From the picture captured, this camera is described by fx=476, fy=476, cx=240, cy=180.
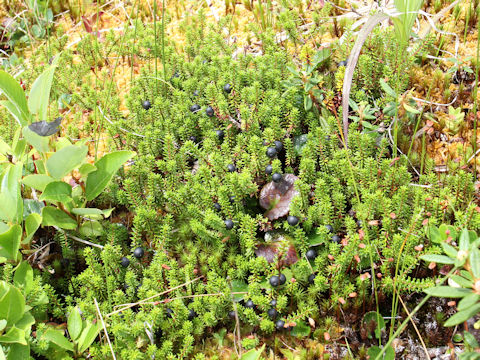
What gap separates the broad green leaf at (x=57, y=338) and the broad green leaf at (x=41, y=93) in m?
1.38

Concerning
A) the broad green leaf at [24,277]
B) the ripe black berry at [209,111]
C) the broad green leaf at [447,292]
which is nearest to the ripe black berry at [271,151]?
the ripe black berry at [209,111]

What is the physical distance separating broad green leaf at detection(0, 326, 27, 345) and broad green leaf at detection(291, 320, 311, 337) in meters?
1.56

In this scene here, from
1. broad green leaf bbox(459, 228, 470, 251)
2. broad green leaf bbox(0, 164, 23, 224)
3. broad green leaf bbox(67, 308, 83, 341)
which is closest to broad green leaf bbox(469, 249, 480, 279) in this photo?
broad green leaf bbox(459, 228, 470, 251)

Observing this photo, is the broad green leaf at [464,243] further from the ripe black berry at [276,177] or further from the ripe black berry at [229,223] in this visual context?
the ripe black berry at [229,223]

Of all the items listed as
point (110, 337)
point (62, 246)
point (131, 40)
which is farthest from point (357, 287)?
point (131, 40)

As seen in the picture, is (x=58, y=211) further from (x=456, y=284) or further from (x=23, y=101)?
(x=456, y=284)

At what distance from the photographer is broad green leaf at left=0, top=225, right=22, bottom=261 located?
9.81ft

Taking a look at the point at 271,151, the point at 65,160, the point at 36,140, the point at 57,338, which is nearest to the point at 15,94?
the point at 36,140

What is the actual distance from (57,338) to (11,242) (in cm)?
71

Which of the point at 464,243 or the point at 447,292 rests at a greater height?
the point at 464,243

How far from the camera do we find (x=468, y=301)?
219cm

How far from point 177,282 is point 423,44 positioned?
9.20 feet

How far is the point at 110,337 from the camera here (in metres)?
2.96

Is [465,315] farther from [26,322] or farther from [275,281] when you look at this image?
[26,322]
